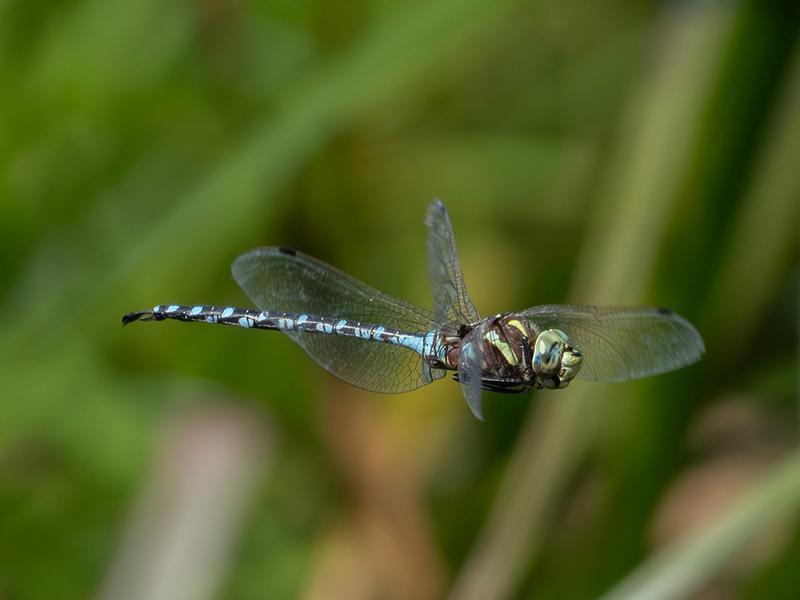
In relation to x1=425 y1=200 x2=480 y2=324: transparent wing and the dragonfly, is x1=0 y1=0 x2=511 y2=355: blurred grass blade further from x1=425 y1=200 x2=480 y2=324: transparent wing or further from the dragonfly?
x1=425 y1=200 x2=480 y2=324: transparent wing

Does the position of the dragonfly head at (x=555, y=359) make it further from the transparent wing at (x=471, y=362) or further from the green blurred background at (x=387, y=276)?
the green blurred background at (x=387, y=276)

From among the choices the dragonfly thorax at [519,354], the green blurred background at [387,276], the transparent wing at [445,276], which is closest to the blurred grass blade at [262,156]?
the green blurred background at [387,276]

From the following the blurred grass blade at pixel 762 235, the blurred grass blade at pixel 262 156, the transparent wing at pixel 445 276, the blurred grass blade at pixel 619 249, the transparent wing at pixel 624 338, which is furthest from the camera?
the blurred grass blade at pixel 262 156

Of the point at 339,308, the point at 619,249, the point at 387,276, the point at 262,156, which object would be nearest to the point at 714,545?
the point at 619,249

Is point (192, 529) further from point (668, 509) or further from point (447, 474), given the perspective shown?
point (668, 509)

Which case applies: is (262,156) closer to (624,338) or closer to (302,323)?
(302,323)

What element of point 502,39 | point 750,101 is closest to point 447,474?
point 750,101
